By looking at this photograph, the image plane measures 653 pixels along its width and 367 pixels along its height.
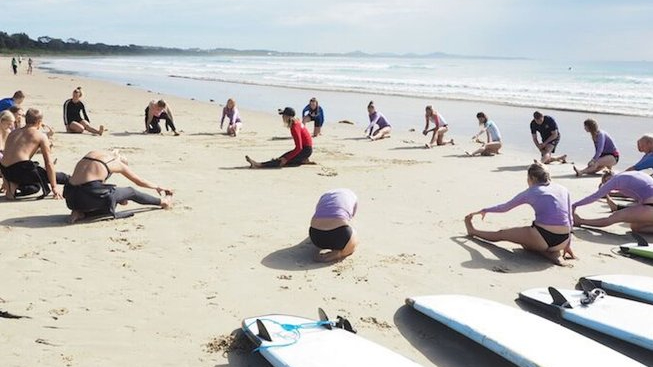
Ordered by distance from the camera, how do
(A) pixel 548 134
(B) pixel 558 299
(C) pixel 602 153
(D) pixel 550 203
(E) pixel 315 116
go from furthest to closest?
(E) pixel 315 116 < (A) pixel 548 134 < (C) pixel 602 153 < (D) pixel 550 203 < (B) pixel 558 299

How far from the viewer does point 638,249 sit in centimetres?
649

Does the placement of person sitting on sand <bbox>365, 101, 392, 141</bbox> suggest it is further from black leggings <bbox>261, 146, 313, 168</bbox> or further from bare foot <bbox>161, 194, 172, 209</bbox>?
bare foot <bbox>161, 194, 172, 209</bbox>

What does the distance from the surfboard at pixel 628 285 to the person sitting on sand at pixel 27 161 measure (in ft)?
22.2

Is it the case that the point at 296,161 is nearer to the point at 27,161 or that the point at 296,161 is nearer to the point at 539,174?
the point at 27,161

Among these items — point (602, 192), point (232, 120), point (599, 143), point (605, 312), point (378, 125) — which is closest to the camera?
point (605, 312)

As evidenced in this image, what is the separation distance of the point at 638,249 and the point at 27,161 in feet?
25.2

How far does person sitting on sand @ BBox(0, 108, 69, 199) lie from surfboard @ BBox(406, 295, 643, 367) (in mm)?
5482

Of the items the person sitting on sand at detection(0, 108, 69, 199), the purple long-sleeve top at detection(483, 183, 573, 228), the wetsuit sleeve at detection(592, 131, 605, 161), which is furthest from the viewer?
the wetsuit sleeve at detection(592, 131, 605, 161)

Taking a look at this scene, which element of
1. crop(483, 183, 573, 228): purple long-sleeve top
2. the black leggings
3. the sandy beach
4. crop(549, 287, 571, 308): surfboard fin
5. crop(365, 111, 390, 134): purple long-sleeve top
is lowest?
the sandy beach

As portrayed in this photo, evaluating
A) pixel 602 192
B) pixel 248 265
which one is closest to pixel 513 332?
pixel 248 265

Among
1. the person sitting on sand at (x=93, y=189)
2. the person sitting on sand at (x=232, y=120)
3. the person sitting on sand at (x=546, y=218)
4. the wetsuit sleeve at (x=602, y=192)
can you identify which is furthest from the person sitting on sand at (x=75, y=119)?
the wetsuit sleeve at (x=602, y=192)

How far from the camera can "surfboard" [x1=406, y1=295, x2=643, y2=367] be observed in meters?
3.88

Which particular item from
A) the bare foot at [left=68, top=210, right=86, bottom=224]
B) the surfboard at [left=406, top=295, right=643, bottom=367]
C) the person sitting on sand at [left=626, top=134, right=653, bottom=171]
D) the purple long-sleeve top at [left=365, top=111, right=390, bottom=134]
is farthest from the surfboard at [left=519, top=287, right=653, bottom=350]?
the purple long-sleeve top at [left=365, top=111, right=390, bottom=134]

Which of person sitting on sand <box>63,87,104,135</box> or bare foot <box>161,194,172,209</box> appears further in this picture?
person sitting on sand <box>63,87,104,135</box>
